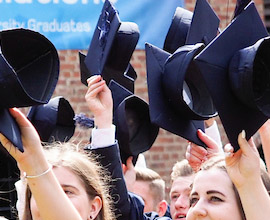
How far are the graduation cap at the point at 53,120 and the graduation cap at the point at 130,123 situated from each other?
0.34m

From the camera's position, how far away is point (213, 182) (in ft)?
9.73

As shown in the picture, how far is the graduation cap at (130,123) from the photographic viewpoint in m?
3.73

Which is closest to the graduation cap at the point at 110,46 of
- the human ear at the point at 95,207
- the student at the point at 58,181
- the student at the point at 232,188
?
the student at the point at 58,181

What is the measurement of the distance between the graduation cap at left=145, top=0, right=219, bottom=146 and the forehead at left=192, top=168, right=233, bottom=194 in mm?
263

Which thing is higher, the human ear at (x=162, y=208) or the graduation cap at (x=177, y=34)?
the graduation cap at (x=177, y=34)

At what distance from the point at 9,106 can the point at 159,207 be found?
2339mm

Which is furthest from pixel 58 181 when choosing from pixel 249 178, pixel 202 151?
pixel 202 151

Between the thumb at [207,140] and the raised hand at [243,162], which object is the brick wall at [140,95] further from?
the raised hand at [243,162]

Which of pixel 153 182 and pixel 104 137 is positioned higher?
pixel 104 137

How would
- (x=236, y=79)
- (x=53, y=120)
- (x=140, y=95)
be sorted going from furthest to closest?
1. (x=140, y=95)
2. (x=53, y=120)
3. (x=236, y=79)

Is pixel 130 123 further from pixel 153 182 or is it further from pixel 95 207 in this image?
pixel 153 182

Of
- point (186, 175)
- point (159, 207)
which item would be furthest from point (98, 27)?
point (159, 207)

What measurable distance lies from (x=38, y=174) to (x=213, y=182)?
74cm

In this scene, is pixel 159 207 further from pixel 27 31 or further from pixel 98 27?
pixel 27 31
